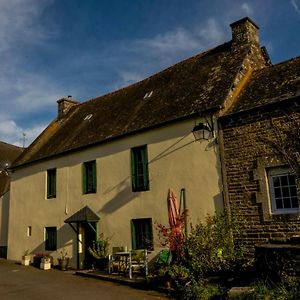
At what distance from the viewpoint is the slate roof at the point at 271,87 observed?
11.1 m

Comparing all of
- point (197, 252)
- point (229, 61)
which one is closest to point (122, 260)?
point (197, 252)

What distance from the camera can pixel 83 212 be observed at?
15680mm

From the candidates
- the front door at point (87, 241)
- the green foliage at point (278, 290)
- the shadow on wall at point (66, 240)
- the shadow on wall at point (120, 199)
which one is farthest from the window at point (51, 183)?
the green foliage at point (278, 290)

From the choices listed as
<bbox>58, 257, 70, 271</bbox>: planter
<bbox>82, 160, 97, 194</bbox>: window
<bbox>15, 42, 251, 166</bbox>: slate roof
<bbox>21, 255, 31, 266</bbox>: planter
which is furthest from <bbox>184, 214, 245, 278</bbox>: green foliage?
<bbox>21, 255, 31, 266</bbox>: planter

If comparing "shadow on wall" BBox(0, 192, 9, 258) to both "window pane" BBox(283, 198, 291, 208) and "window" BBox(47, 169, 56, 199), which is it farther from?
"window pane" BBox(283, 198, 291, 208)

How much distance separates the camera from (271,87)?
1195 centimetres

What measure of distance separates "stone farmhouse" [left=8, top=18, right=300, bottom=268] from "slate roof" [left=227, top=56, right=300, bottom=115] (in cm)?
4

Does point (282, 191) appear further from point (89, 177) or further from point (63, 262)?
point (63, 262)

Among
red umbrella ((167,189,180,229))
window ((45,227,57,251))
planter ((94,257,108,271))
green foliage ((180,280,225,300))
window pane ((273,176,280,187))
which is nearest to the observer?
green foliage ((180,280,225,300))

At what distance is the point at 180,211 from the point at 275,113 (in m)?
4.27

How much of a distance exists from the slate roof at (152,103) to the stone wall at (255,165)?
1.24 meters

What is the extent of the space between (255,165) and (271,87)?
2598 millimetres

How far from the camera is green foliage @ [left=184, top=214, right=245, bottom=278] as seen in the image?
10.4m

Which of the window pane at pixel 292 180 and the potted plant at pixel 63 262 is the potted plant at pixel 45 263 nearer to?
the potted plant at pixel 63 262
